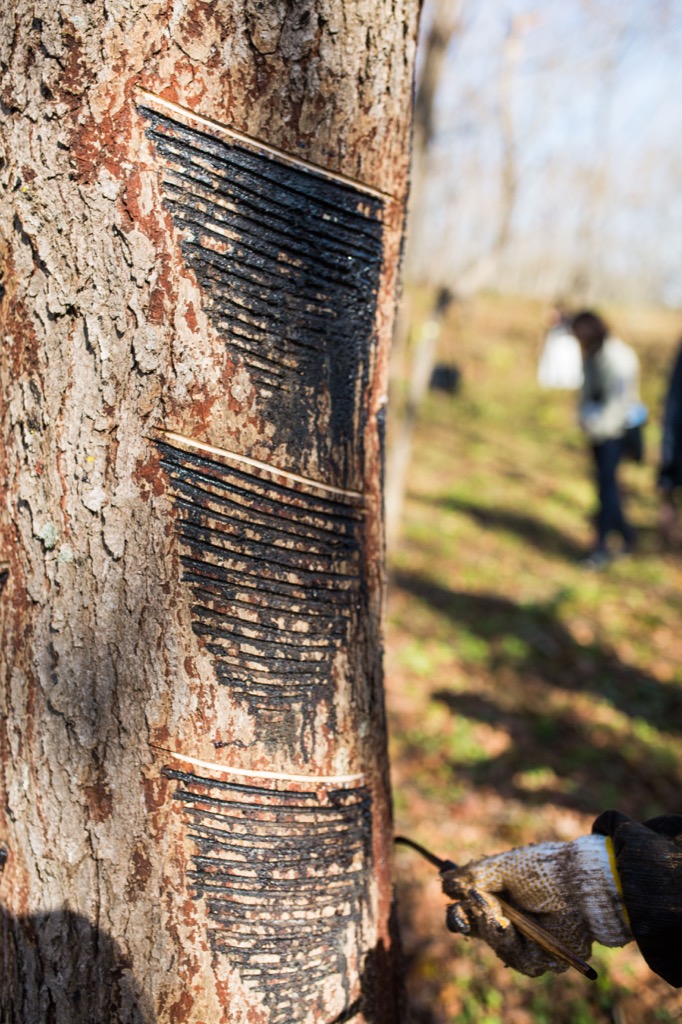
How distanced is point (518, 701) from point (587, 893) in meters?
3.67

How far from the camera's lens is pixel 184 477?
1245 millimetres

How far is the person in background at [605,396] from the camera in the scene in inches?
264

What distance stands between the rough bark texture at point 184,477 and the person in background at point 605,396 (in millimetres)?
5776

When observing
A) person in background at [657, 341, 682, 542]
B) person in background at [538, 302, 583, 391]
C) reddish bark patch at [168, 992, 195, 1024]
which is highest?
person in background at [538, 302, 583, 391]

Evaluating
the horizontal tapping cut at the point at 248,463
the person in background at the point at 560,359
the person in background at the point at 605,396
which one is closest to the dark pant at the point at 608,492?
the person in background at the point at 605,396

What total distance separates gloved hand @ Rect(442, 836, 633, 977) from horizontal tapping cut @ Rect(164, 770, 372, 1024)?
0.80 ft

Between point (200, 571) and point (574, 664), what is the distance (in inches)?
194

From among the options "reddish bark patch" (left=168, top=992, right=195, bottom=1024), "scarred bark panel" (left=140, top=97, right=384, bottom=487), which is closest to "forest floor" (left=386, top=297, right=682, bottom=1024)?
"reddish bark patch" (left=168, top=992, right=195, bottom=1024)

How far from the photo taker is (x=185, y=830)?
130 cm

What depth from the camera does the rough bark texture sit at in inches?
46.1

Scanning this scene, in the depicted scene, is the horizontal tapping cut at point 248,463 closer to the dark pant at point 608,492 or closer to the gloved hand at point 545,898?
the gloved hand at point 545,898

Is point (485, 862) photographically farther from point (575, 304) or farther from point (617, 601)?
point (575, 304)

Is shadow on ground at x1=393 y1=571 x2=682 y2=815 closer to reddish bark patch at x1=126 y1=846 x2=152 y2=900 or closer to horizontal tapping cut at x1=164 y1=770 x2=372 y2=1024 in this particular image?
horizontal tapping cut at x1=164 y1=770 x2=372 y2=1024

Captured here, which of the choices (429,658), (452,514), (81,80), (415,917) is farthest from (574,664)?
(81,80)
